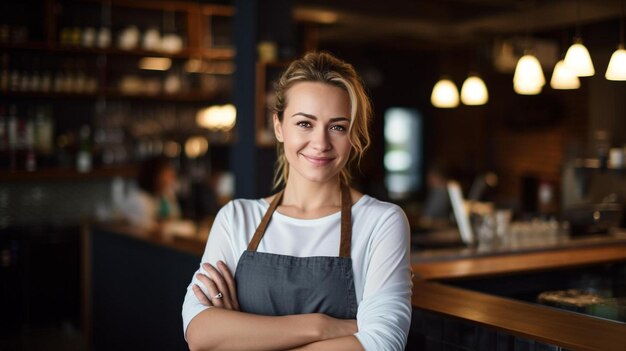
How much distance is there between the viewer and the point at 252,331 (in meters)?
1.94

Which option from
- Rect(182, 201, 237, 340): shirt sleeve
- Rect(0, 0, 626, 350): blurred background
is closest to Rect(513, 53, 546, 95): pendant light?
Rect(0, 0, 626, 350): blurred background

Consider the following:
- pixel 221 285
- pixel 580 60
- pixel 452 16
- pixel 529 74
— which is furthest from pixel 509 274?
pixel 452 16

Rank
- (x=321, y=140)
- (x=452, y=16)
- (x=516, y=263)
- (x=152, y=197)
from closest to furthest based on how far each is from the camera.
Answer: (x=321, y=140)
(x=516, y=263)
(x=152, y=197)
(x=452, y=16)

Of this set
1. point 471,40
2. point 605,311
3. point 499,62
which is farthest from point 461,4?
point 605,311

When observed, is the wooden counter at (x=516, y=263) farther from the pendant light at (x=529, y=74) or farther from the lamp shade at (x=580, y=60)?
the pendant light at (x=529, y=74)

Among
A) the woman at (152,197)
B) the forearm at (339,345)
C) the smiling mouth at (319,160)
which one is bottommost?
the woman at (152,197)

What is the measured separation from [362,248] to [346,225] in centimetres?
8

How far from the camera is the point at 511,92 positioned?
1033 centimetres

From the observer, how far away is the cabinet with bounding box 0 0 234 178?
6949 millimetres

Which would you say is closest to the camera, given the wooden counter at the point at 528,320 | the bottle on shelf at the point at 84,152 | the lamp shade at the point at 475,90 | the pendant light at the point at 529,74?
the wooden counter at the point at 528,320

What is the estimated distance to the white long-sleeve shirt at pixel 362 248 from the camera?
190cm

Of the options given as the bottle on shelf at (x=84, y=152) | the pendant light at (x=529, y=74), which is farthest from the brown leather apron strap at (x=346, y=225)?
the bottle on shelf at (x=84, y=152)

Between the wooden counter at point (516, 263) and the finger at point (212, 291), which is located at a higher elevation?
the finger at point (212, 291)

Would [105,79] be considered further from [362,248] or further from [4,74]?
[362,248]
